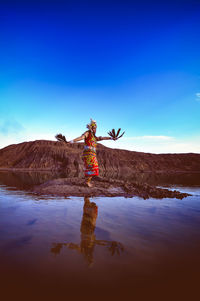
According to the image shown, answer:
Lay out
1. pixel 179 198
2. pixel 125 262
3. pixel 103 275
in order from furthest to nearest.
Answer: pixel 179 198 < pixel 125 262 < pixel 103 275

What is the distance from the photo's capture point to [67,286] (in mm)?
1370

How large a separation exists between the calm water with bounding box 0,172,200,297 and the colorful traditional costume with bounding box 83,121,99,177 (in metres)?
3.23

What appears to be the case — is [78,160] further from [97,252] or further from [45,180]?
[97,252]

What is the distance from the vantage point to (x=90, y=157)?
21.7 ft

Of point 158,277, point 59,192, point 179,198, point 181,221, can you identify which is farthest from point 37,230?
point 179,198

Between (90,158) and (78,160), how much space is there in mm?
38306

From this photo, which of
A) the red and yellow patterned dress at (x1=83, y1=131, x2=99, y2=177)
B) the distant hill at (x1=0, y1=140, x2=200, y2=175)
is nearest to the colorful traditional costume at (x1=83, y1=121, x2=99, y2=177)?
the red and yellow patterned dress at (x1=83, y1=131, x2=99, y2=177)

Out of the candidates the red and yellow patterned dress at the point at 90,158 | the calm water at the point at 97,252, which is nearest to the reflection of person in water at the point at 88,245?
the calm water at the point at 97,252

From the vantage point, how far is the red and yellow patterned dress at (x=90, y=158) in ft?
21.6

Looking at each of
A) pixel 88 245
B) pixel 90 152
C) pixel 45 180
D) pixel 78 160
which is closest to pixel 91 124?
pixel 90 152

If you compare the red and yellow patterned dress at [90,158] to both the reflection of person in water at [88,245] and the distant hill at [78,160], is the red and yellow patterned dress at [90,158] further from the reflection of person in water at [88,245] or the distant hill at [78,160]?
→ the distant hill at [78,160]

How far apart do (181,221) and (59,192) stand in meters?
3.86

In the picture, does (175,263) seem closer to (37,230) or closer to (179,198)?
(37,230)

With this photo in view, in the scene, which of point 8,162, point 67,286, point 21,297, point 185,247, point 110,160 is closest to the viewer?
point 21,297
